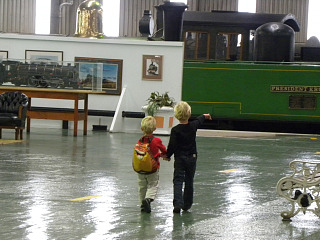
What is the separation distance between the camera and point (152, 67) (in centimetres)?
1886

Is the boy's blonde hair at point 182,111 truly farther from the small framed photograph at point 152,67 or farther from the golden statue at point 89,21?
the golden statue at point 89,21

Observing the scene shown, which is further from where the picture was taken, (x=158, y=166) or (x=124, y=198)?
(x=124, y=198)

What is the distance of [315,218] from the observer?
267 inches

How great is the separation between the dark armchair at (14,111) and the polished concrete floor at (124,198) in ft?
3.23

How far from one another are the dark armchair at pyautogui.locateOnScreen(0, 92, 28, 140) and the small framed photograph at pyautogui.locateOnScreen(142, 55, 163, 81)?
4.46 m

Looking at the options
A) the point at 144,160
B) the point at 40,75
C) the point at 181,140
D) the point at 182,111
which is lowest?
the point at 144,160

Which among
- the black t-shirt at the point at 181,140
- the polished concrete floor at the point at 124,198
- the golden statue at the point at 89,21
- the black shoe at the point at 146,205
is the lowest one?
the polished concrete floor at the point at 124,198

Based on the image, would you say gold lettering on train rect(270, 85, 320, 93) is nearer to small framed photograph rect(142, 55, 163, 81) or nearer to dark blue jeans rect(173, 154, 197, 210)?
small framed photograph rect(142, 55, 163, 81)

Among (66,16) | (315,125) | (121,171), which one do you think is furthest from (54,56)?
(66,16)

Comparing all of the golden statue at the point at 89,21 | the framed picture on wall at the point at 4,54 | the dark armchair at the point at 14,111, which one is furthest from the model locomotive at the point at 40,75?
the golden statue at the point at 89,21

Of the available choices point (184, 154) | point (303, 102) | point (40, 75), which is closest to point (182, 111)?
point (184, 154)

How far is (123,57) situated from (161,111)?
224 centimetres

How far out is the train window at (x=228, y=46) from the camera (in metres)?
20.6

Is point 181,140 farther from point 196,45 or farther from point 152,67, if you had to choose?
point 196,45
